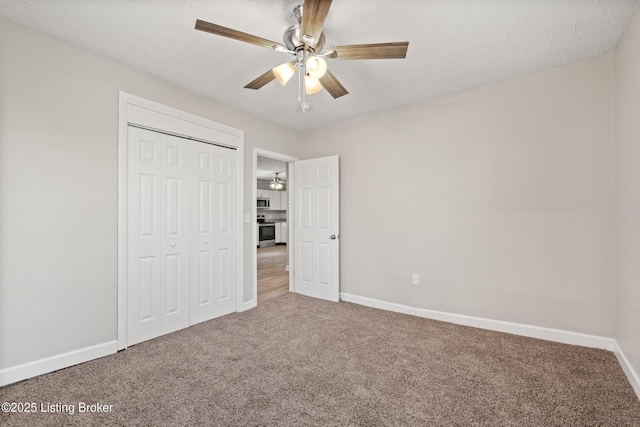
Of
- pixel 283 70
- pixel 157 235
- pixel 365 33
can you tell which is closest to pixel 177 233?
pixel 157 235

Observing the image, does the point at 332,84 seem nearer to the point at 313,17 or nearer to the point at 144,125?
the point at 313,17

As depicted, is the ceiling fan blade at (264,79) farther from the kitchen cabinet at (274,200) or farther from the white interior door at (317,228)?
the kitchen cabinet at (274,200)

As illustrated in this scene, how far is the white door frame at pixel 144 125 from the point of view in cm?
243

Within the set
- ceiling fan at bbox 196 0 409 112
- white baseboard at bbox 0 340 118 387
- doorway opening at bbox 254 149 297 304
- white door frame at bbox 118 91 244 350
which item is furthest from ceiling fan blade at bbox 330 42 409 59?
doorway opening at bbox 254 149 297 304

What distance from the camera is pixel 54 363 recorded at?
2.08m

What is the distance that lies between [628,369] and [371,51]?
2.82 metres

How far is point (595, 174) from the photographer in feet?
7.84

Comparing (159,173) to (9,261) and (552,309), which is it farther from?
(552,309)

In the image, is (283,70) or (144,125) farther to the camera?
(144,125)

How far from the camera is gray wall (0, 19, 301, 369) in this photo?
6.31 feet

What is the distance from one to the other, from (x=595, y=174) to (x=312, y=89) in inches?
99.6

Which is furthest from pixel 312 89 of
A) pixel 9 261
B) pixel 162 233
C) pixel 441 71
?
pixel 9 261

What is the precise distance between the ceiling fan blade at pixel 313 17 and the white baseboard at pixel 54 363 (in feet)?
9.34

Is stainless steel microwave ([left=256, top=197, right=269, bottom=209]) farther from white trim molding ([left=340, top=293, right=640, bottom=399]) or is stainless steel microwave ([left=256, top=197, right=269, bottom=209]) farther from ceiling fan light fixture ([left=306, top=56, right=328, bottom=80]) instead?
ceiling fan light fixture ([left=306, top=56, right=328, bottom=80])
